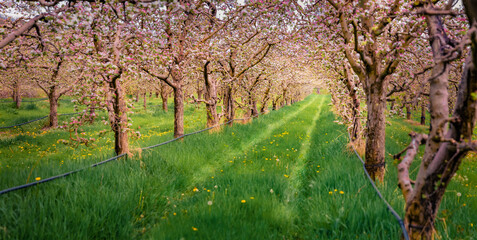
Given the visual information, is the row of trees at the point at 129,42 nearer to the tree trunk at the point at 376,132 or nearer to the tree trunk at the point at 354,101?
the tree trunk at the point at 354,101

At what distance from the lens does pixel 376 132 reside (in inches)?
204

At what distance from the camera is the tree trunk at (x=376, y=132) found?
507 centimetres

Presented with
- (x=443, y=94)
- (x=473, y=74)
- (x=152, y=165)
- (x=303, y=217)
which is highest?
(x=473, y=74)

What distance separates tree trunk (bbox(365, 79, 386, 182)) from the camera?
5.07 m

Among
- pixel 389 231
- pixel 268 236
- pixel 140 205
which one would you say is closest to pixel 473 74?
pixel 389 231

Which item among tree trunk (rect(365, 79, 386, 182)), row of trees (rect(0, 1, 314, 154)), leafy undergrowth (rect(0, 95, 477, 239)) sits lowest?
leafy undergrowth (rect(0, 95, 477, 239))

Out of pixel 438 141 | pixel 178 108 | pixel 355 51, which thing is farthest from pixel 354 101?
pixel 438 141

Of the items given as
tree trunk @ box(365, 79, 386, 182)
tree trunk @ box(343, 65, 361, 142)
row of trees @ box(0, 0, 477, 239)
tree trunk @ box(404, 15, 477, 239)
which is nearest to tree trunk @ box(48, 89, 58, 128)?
row of trees @ box(0, 0, 477, 239)

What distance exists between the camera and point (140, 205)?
4285mm

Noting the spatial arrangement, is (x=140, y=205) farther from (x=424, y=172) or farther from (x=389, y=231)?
(x=424, y=172)

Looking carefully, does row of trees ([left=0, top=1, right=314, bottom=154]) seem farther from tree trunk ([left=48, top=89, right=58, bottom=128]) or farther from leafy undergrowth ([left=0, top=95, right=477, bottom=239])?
leafy undergrowth ([left=0, top=95, right=477, bottom=239])

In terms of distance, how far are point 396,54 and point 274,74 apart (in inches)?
501

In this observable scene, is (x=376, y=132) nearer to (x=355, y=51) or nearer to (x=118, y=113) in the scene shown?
(x=355, y=51)

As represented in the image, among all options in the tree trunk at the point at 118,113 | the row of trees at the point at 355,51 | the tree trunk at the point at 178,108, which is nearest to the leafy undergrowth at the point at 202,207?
the tree trunk at the point at 118,113
